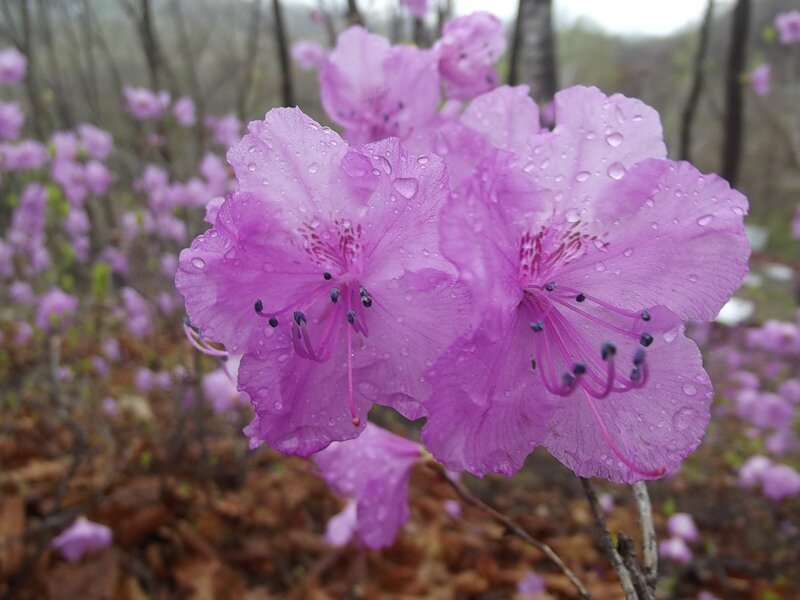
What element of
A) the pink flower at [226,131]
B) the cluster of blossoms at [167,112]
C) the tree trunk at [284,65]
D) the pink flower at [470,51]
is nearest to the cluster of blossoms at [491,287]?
the pink flower at [470,51]

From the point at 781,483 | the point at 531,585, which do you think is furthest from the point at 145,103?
the point at 781,483

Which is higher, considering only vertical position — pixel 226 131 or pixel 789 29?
pixel 789 29

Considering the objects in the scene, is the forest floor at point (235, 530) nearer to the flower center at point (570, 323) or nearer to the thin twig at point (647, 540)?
the thin twig at point (647, 540)

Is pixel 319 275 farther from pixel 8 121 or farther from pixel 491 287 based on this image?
pixel 8 121

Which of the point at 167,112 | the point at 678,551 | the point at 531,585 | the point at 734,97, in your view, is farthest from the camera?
the point at 734,97

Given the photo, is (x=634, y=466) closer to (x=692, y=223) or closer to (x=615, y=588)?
(x=692, y=223)

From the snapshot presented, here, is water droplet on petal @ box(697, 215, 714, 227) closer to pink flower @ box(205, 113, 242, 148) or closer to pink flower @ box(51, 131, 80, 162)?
pink flower @ box(51, 131, 80, 162)

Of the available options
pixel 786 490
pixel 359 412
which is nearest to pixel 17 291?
pixel 359 412
